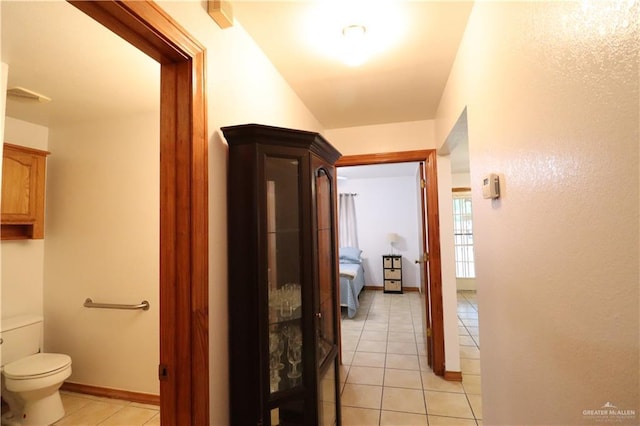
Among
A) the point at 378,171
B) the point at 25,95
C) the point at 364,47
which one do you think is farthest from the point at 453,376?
the point at 25,95

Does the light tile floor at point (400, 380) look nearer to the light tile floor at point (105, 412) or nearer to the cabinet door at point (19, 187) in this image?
the light tile floor at point (105, 412)

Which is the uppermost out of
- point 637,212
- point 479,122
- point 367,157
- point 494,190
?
point 367,157

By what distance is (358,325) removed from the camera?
407 centimetres

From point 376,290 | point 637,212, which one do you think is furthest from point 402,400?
point 376,290

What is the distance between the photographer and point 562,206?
2.27 feet

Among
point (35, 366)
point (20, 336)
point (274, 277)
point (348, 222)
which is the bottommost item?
point (35, 366)

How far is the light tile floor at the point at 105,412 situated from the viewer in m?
2.18

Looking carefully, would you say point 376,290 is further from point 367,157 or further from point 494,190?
point 494,190

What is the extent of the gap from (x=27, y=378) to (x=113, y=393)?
662 millimetres

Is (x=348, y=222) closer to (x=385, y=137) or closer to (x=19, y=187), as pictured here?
(x=385, y=137)

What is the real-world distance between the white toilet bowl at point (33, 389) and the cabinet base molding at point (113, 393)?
0.28 m

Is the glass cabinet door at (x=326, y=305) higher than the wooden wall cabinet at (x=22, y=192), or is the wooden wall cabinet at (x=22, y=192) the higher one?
the wooden wall cabinet at (x=22, y=192)

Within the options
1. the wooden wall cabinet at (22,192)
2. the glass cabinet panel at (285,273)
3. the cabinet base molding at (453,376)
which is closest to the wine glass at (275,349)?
the glass cabinet panel at (285,273)

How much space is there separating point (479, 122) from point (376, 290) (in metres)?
5.39
